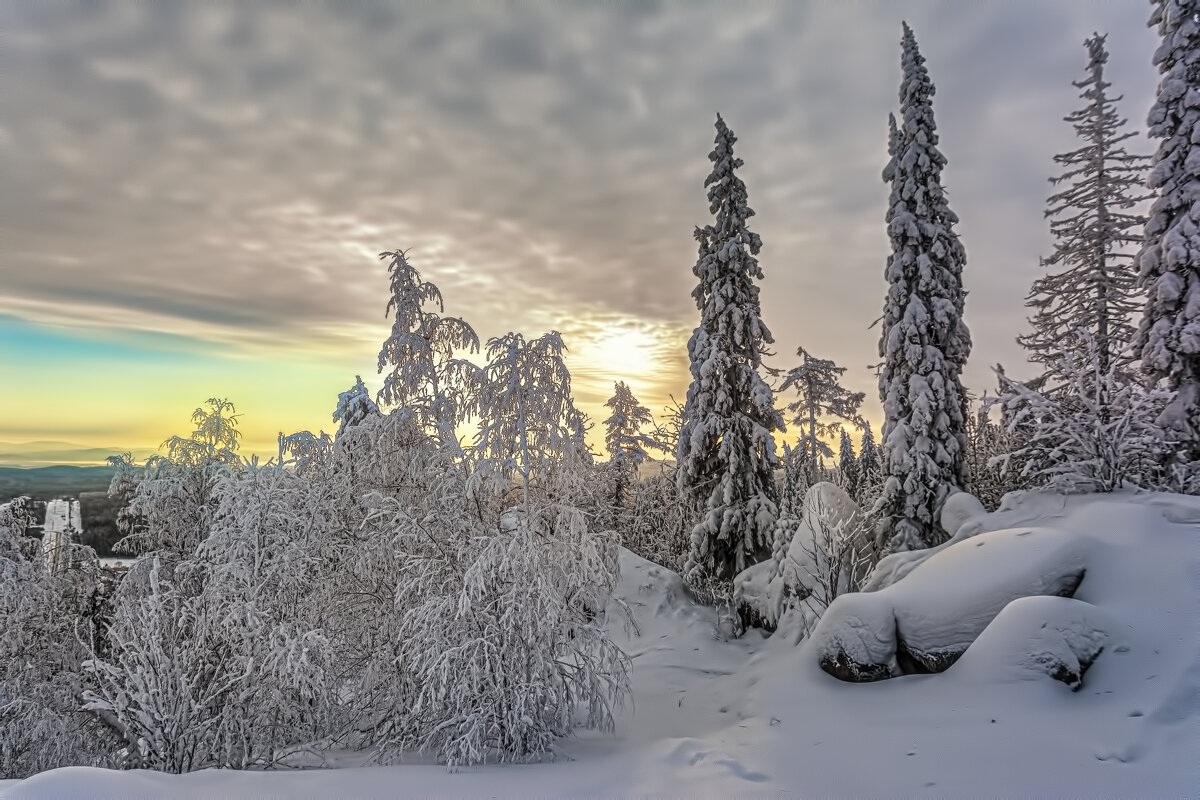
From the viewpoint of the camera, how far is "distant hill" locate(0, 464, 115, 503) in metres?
13.6

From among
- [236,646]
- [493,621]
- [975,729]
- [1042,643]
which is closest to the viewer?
[975,729]

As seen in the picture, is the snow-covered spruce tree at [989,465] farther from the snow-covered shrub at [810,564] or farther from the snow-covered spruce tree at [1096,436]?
the snow-covered shrub at [810,564]

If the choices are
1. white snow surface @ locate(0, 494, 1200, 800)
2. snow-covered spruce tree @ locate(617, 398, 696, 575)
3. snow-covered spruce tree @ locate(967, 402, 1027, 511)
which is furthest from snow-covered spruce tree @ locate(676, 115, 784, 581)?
white snow surface @ locate(0, 494, 1200, 800)

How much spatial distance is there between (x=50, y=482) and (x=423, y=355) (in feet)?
33.6

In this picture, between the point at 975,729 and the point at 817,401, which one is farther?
the point at 817,401

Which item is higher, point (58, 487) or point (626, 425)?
point (626, 425)

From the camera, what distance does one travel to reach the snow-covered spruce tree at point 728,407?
722 inches

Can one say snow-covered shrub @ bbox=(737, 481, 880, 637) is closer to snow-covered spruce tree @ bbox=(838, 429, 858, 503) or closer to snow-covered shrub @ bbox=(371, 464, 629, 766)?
snow-covered shrub @ bbox=(371, 464, 629, 766)

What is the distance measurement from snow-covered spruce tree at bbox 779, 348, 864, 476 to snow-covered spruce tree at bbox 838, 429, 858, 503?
2.29 m

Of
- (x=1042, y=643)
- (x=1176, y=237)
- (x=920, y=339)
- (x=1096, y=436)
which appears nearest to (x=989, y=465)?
(x=1096, y=436)

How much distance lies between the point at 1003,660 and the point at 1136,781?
201 cm

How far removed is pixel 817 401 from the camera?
3388cm

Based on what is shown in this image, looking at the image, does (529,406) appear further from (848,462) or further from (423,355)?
(848,462)

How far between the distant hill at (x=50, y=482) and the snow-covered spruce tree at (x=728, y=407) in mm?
14934
